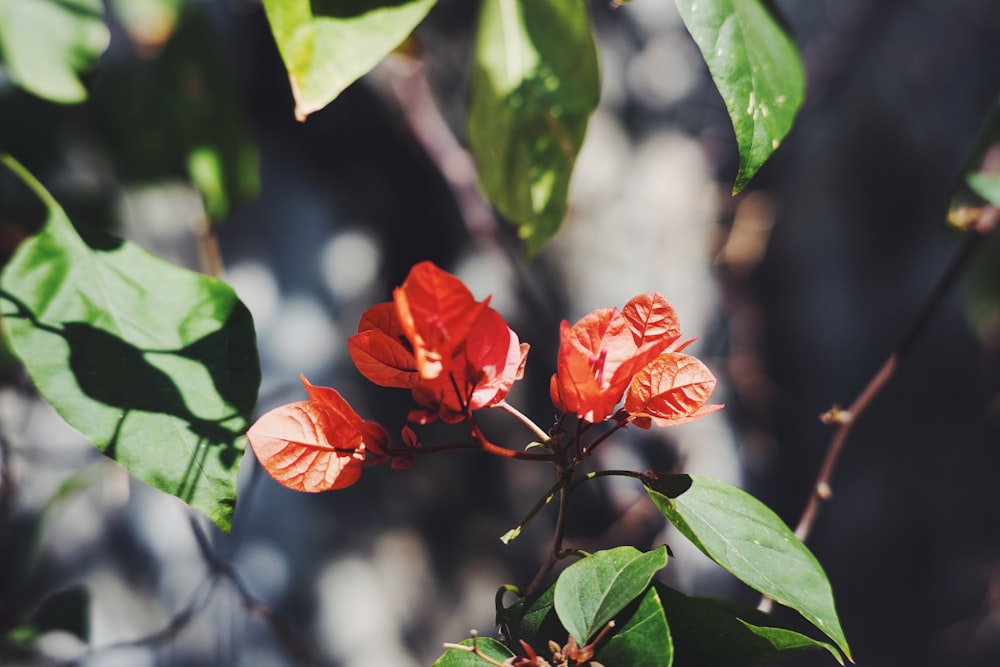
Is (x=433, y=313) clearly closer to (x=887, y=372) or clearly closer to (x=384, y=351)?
(x=384, y=351)

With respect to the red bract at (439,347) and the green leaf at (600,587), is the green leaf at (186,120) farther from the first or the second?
the green leaf at (600,587)

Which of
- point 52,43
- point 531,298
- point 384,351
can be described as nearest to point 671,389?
point 384,351

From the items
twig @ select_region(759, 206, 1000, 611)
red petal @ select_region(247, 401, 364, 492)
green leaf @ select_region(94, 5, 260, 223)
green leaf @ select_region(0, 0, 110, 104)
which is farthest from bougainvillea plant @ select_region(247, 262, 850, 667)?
green leaf @ select_region(94, 5, 260, 223)

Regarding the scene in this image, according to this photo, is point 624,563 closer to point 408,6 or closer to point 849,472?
point 408,6

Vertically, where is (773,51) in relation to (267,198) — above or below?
above

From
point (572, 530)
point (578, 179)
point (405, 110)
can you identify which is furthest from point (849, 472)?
point (405, 110)

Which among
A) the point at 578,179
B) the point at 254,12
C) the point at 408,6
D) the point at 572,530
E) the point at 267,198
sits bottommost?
the point at 572,530
